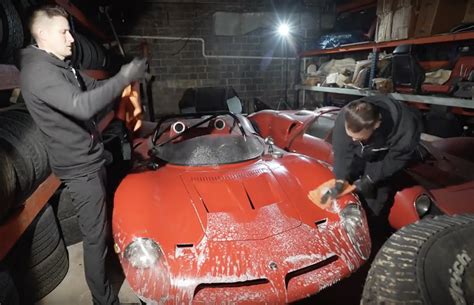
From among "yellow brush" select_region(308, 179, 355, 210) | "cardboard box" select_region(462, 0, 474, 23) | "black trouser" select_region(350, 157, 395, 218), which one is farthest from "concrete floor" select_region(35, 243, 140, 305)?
"cardboard box" select_region(462, 0, 474, 23)

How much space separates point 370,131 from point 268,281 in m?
1.32

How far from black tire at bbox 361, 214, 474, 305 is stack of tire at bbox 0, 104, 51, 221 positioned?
1732 millimetres

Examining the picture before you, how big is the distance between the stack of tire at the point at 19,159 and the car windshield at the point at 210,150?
2.94 ft

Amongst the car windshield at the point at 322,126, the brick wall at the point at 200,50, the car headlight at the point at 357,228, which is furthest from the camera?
the brick wall at the point at 200,50

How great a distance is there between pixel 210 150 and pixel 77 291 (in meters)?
1.47

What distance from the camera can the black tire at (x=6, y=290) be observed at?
1.54 meters

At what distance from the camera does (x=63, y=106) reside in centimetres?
152

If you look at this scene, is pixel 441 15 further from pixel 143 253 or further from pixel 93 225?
pixel 93 225

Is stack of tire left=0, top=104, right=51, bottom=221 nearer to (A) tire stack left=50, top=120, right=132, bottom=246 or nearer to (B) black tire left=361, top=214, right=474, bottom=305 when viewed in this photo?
(A) tire stack left=50, top=120, right=132, bottom=246

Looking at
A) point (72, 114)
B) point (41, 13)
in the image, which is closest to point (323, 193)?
point (72, 114)

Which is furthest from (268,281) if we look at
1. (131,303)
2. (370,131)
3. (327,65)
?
(327,65)

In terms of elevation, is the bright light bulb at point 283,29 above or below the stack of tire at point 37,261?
above

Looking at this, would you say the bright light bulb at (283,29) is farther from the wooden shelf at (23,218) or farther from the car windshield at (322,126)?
the wooden shelf at (23,218)

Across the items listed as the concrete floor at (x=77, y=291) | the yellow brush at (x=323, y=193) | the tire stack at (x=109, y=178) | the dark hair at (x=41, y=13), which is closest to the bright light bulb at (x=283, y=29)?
the tire stack at (x=109, y=178)
